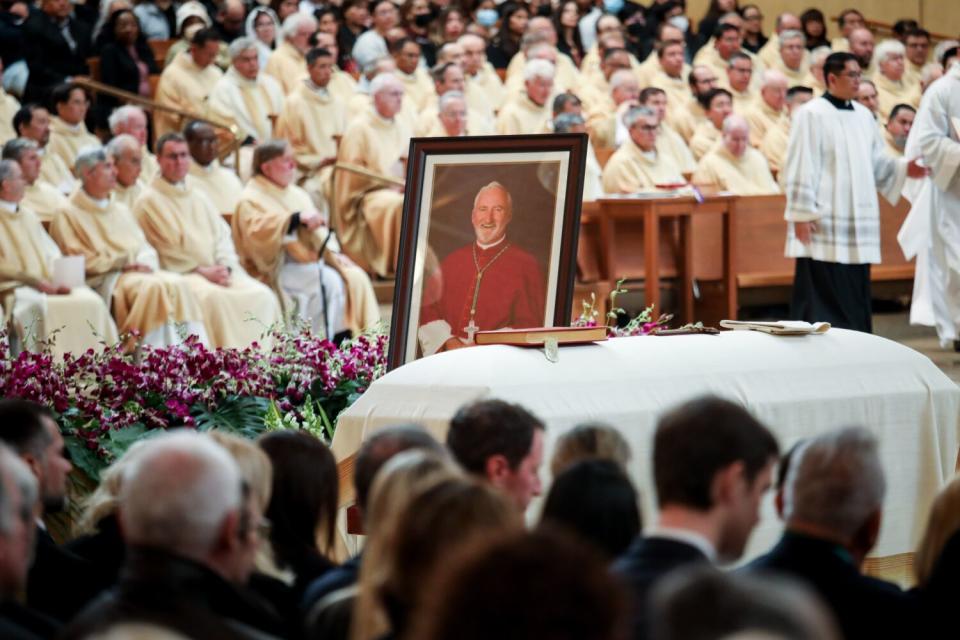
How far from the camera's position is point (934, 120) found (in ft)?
34.7

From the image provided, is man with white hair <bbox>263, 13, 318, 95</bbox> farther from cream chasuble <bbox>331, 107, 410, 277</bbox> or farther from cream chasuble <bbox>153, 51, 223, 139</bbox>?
cream chasuble <bbox>331, 107, 410, 277</bbox>

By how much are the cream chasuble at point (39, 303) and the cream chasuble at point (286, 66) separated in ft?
19.4

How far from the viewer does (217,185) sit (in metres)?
12.8

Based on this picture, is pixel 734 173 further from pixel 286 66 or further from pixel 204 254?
pixel 204 254

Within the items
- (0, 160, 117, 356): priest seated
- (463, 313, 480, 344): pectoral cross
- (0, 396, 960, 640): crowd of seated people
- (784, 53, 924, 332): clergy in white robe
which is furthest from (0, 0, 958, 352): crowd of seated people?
(0, 396, 960, 640): crowd of seated people

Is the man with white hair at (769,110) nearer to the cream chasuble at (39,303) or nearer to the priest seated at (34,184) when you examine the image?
the priest seated at (34,184)

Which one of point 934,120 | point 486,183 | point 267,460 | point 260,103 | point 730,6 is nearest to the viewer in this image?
point 267,460

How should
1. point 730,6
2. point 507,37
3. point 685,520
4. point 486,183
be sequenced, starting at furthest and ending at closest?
point 730,6 → point 507,37 → point 486,183 → point 685,520

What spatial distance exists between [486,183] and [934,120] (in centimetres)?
537

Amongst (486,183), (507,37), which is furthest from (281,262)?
(507,37)

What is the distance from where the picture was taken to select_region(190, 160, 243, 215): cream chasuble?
12.7 m

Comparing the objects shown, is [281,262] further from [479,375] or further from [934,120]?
[479,375]

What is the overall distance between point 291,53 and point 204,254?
5436 millimetres

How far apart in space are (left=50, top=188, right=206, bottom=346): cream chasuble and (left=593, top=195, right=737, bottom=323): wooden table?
326cm
